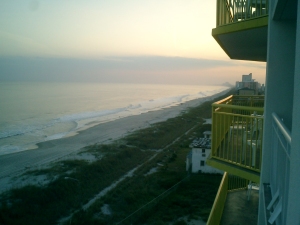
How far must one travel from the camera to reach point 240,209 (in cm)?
622

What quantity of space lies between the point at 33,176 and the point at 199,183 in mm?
12415

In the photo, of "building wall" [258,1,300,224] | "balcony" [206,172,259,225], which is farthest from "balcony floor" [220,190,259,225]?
"building wall" [258,1,300,224]

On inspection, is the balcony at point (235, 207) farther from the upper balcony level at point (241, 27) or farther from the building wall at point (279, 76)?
the upper balcony level at point (241, 27)

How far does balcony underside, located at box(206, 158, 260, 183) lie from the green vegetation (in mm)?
10009

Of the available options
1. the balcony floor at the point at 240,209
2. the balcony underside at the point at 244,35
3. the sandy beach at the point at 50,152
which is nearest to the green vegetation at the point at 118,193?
the sandy beach at the point at 50,152

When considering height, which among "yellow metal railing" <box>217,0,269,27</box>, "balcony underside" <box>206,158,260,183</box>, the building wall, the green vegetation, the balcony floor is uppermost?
"yellow metal railing" <box>217,0,269,27</box>

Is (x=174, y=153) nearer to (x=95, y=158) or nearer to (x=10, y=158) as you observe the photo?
(x=95, y=158)

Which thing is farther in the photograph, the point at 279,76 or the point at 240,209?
the point at 240,209

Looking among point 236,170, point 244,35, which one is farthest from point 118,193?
point 244,35

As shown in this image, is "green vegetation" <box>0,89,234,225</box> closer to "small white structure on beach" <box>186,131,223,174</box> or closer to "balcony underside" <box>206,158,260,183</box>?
"small white structure on beach" <box>186,131,223,174</box>

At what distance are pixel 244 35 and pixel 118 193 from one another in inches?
583

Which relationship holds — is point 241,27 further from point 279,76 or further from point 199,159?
point 199,159

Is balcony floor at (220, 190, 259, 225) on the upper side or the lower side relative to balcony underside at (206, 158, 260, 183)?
lower

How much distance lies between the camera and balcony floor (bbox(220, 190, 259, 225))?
5.68m
